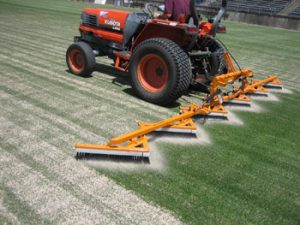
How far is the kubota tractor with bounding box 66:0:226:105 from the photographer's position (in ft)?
14.7

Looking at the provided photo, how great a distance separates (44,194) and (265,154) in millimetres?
2431

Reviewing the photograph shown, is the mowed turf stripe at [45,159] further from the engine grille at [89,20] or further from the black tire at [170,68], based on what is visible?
the engine grille at [89,20]

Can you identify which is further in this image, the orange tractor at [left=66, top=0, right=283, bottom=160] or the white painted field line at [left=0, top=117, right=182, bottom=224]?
the orange tractor at [left=66, top=0, right=283, bottom=160]

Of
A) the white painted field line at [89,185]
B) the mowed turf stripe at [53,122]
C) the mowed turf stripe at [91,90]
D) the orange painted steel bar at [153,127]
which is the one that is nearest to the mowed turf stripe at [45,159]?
the white painted field line at [89,185]

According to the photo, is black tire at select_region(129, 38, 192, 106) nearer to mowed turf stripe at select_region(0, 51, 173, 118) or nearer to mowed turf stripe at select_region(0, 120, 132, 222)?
mowed turf stripe at select_region(0, 51, 173, 118)

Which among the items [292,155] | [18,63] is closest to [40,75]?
[18,63]

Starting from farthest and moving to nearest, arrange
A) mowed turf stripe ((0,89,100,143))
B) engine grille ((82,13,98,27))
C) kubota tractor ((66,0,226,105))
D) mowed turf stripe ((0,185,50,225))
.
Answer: engine grille ((82,13,98,27))
kubota tractor ((66,0,226,105))
mowed turf stripe ((0,89,100,143))
mowed turf stripe ((0,185,50,225))

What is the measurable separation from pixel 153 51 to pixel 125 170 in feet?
7.06

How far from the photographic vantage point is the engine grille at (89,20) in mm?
6036

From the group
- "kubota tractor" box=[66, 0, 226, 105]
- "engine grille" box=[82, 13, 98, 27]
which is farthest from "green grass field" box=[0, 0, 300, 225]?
"engine grille" box=[82, 13, 98, 27]

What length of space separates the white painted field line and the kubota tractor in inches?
76.2

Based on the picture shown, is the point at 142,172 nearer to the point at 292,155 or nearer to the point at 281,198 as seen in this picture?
the point at 281,198

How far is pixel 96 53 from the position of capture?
591cm

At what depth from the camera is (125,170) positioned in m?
3.02
